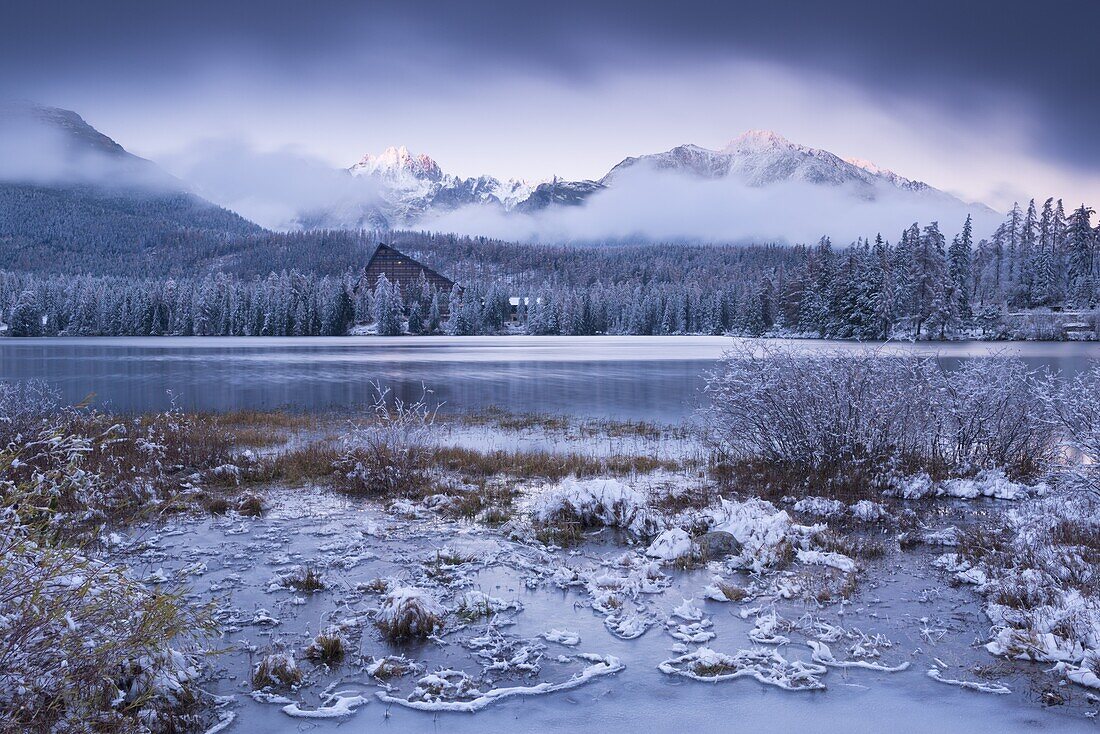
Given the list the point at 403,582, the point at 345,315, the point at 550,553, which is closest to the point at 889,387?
the point at 550,553

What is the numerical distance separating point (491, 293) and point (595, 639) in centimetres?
13788

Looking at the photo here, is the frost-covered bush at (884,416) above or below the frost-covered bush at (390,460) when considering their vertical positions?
above

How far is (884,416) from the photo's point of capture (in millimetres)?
14758

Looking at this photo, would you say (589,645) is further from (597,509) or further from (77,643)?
(77,643)

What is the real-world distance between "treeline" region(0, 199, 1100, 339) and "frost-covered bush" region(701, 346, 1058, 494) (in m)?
64.1

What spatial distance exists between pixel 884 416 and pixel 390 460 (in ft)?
36.0

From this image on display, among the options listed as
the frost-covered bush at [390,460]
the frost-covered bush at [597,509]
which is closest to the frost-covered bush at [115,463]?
the frost-covered bush at [390,460]

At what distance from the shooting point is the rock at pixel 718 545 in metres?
10.1

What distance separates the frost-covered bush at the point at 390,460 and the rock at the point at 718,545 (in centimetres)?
641

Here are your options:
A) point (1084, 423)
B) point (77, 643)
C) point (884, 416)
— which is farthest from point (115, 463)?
point (1084, 423)

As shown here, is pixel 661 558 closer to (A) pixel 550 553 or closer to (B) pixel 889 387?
(A) pixel 550 553

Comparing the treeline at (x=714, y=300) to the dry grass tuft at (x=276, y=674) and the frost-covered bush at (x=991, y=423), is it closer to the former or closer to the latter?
the frost-covered bush at (x=991, y=423)

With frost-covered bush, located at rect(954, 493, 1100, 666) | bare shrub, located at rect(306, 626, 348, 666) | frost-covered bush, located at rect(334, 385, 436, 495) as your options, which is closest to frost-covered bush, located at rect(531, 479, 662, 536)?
frost-covered bush, located at rect(334, 385, 436, 495)

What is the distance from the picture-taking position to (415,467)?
1560 centimetres
